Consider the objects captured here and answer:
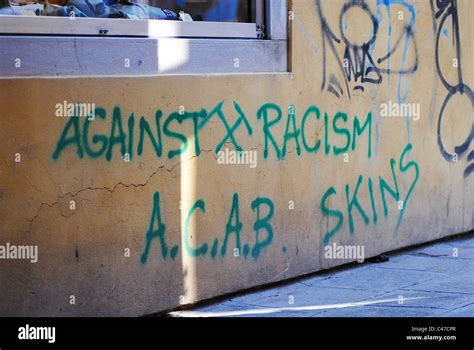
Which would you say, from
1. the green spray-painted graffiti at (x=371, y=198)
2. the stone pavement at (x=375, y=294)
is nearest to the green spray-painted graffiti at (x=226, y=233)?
the stone pavement at (x=375, y=294)

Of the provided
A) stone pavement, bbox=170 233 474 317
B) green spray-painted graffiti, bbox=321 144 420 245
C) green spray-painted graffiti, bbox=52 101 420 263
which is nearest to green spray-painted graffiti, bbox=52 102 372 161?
green spray-painted graffiti, bbox=52 101 420 263

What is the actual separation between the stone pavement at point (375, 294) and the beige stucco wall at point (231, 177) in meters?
0.16

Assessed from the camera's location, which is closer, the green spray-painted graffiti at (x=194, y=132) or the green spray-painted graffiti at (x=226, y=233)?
the green spray-painted graffiti at (x=194, y=132)

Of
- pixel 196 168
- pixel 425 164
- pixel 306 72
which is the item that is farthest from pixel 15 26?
pixel 425 164

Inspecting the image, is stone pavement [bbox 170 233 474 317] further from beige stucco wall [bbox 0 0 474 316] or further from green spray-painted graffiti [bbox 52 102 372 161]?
green spray-painted graffiti [bbox 52 102 372 161]

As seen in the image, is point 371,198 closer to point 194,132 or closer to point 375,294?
point 375,294

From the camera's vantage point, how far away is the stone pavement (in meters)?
7.18

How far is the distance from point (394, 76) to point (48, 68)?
3915mm

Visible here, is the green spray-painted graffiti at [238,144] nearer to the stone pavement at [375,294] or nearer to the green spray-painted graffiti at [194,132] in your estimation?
the green spray-painted graffiti at [194,132]

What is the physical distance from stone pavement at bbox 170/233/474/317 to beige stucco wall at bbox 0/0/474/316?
160 mm

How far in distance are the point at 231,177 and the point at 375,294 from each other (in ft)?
4.78

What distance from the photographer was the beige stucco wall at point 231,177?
629 centimetres

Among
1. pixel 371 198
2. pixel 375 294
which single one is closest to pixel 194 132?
pixel 375 294

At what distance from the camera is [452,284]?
8.07 meters
